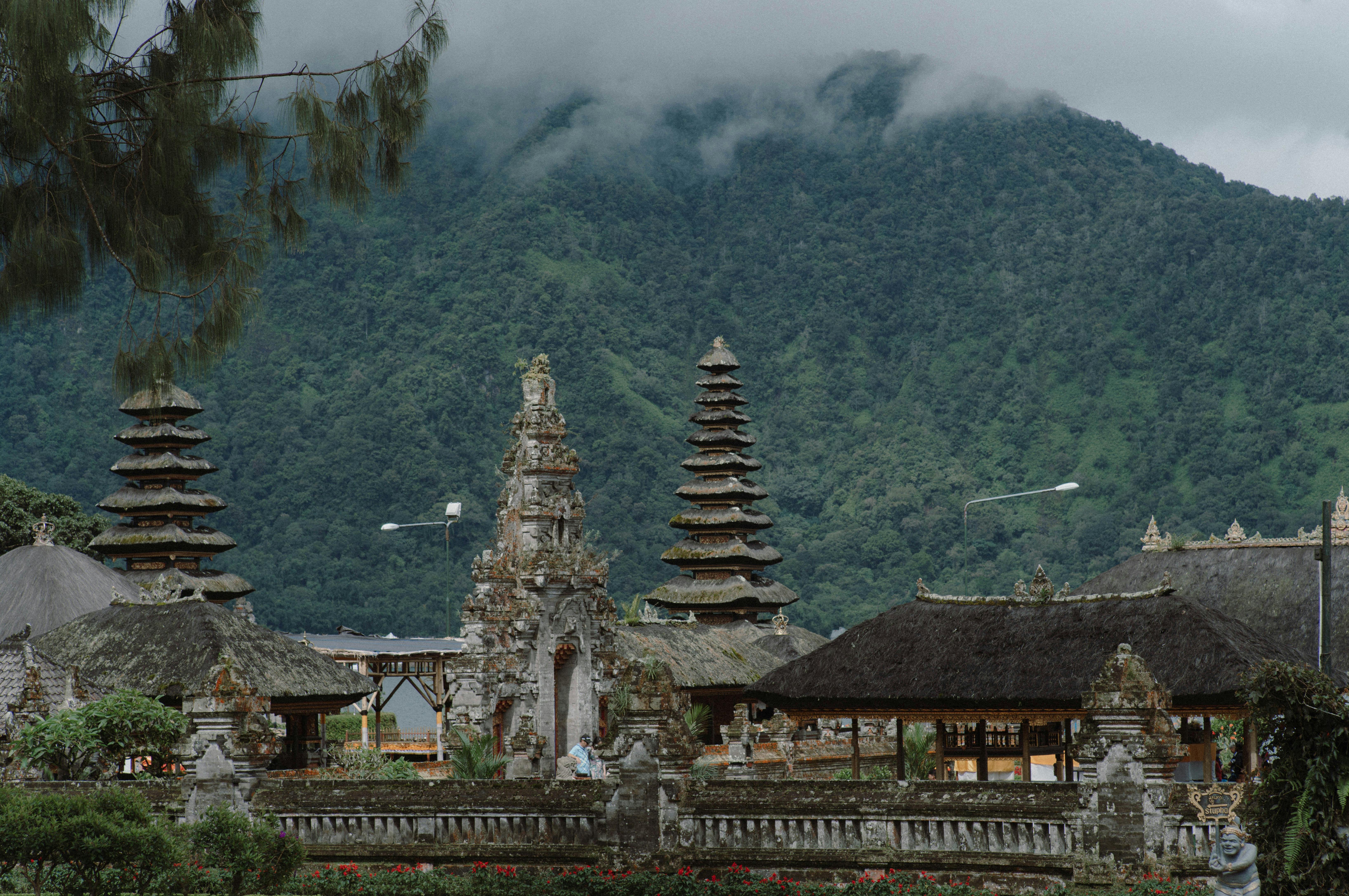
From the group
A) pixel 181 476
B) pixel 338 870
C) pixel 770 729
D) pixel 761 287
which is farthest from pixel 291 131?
pixel 761 287

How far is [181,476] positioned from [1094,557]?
52.6 meters

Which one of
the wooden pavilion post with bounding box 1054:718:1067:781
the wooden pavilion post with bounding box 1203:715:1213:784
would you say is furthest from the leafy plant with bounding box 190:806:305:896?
the wooden pavilion post with bounding box 1203:715:1213:784

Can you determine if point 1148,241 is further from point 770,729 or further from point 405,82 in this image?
point 405,82

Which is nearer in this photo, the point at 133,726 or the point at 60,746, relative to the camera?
the point at 60,746

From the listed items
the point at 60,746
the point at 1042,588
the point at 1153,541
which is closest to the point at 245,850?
the point at 60,746

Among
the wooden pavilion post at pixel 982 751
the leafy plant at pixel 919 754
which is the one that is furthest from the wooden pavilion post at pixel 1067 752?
the leafy plant at pixel 919 754

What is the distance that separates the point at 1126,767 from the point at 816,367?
99172mm

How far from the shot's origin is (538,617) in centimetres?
3450

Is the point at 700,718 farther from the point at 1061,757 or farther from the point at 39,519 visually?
the point at 39,519

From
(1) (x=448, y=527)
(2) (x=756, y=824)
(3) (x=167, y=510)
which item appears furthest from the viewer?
(3) (x=167, y=510)

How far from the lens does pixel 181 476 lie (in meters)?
55.1

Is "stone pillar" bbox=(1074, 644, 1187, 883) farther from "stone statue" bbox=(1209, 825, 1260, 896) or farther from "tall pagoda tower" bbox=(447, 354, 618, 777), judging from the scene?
"tall pagoda tower" bbox=(447, 354, 618, 777)

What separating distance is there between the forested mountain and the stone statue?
72922mm

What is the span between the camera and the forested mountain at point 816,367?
9162cm
